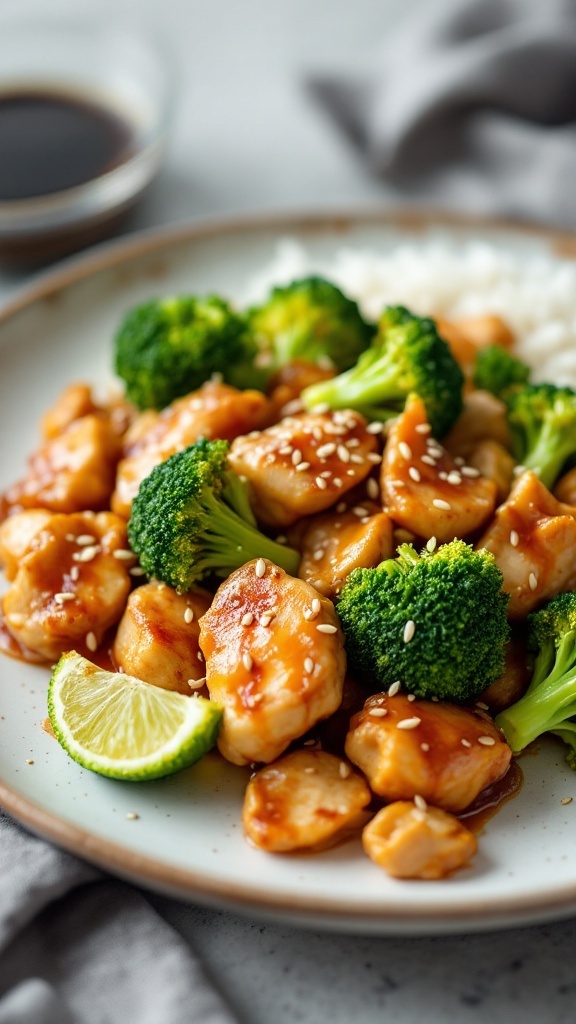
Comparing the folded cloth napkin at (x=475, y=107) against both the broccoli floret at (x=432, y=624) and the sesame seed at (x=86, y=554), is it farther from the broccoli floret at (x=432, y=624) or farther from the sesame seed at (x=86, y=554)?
the sesame seed at (x=86, y=554)

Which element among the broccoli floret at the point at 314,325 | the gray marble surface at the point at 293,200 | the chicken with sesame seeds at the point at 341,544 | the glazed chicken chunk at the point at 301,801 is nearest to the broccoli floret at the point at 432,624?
the chicken with sesame seeds at the point at 341,544

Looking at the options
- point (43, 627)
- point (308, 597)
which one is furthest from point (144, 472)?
point (308, 597)

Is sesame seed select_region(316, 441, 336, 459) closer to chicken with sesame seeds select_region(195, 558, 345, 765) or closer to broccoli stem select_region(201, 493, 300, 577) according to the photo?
broccoli stem select_region(201, 493, 300, 577)

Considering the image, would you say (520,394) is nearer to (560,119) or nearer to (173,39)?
(560,119)

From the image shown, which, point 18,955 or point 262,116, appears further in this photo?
point 262,116

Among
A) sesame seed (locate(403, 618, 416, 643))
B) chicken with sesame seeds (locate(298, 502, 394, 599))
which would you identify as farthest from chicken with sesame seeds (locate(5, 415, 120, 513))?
sesame seed (locate(403, 618, 416, 643))

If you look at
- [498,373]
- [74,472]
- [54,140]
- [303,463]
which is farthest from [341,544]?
[54,140]
